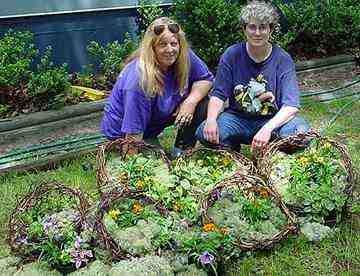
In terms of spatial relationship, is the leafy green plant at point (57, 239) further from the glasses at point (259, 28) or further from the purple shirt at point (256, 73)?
the glasses at point (259, 28)

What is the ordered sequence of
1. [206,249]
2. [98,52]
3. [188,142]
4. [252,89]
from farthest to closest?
1. [98,52]
2. [188,142]
3. [252,89]
4. [206,249]

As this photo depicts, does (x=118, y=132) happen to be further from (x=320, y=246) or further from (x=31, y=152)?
(x=320, y=246)

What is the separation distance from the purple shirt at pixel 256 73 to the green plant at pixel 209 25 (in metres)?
1.58

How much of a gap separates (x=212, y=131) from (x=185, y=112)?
11.1 inches

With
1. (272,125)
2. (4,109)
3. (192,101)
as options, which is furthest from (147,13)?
(272,125)

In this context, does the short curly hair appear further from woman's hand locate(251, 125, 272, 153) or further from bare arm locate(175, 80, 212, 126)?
woman's hand locate(251, 125, 272, 153)

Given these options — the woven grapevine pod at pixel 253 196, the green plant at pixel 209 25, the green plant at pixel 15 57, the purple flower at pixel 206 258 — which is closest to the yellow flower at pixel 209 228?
the woven grapevine pod at pixel 253 196

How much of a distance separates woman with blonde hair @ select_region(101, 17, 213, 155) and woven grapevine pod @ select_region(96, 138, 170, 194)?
0.47 feet

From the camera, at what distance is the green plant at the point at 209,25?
5652mm

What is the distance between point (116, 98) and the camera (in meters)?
4.07

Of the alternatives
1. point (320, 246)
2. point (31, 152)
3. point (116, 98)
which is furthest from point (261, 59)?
→ point (31, 152)

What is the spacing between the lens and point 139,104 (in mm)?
3857

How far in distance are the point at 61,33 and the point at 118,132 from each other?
1.89 meters

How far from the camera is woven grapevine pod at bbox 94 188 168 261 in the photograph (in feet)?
9.74
